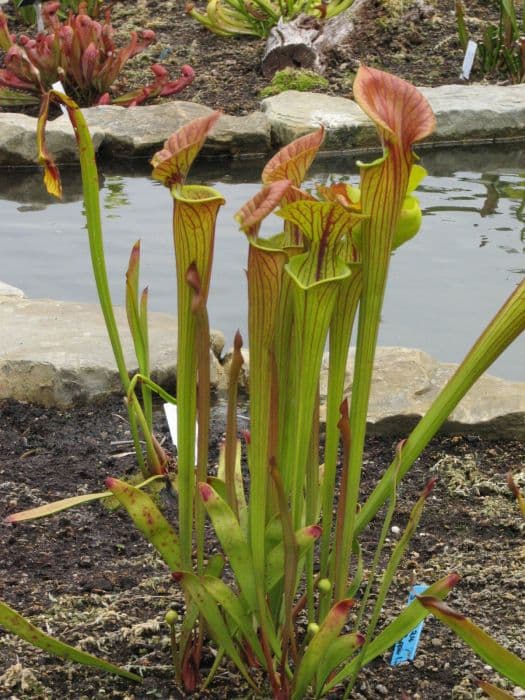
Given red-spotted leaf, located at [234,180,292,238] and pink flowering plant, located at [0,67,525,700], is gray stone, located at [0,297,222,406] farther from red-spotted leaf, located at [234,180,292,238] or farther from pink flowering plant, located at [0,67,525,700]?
red-spotted leaf, located at [234,180,292,238]

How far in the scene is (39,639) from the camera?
153 cm

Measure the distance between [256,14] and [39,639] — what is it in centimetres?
868

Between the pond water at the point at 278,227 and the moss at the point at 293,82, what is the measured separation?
1.51 metres

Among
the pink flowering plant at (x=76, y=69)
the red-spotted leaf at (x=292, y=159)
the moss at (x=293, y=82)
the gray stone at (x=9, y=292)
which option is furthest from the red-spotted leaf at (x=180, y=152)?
the moss at (x=293, y=82)

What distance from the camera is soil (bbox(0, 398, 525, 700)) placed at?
1.79 metres

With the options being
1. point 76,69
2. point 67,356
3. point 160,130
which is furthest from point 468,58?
point 67,356

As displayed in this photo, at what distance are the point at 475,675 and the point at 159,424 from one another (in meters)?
1.61

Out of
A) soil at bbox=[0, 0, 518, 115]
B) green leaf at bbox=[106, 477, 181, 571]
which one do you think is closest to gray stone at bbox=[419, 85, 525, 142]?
soil at bbox=[0, 0, 518, 115]

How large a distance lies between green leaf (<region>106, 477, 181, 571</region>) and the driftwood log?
7.61 m

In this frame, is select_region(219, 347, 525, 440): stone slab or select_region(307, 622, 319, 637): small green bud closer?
select_region(307, 622, 319, 637): small green bud

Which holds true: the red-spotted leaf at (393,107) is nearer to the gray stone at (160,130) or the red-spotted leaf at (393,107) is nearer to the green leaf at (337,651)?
the green leaf at (337,651)

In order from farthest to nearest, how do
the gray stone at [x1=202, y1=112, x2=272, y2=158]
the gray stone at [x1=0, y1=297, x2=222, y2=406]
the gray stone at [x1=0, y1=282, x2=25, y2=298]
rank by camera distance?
1. the gray stone at [x1=202, y1=112, x2=272, y2=158]
2. the gray stone at [x1=0, y1=282, x2=25, y2=298]
3. the gray stone at [x1=0, y1=297, x2=222, y2=406]

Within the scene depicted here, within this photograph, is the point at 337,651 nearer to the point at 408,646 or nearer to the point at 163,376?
the point at 408,646

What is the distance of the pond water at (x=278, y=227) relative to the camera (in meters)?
4.55
